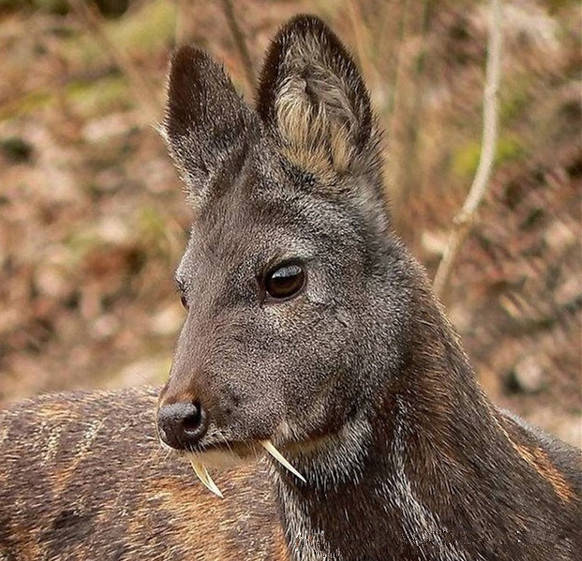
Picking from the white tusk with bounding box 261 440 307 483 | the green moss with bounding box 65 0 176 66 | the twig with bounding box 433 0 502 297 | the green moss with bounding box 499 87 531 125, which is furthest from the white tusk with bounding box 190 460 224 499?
the green moss with bounding box 65 0 176 66

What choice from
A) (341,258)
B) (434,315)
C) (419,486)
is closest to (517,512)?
(419,486)

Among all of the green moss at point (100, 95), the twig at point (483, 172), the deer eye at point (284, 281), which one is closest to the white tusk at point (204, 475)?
the deer eye at point (284, 281)

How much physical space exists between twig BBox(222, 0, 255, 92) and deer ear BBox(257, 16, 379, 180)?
3.06 meters

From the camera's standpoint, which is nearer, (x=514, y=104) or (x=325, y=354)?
(x=325, y=354)

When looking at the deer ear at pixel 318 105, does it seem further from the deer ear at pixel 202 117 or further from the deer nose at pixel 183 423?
the deer nose at pixel 183 423

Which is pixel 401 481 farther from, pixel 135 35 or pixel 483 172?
pixel 135 35

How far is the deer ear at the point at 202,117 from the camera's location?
16.5 feet

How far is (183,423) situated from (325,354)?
59cm

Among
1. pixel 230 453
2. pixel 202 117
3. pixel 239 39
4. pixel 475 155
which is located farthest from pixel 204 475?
pixel 475 155

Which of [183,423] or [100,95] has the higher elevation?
[100,95]

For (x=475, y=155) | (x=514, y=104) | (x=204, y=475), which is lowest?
(x=204, y=475)

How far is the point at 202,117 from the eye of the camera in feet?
16.9

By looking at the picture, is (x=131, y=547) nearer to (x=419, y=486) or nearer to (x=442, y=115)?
(x=419, y=486)

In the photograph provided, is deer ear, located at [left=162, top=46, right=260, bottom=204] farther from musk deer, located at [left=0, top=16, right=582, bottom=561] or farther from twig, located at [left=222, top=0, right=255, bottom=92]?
twig, located at [left=222, top=0, right=255, bottom=92]
